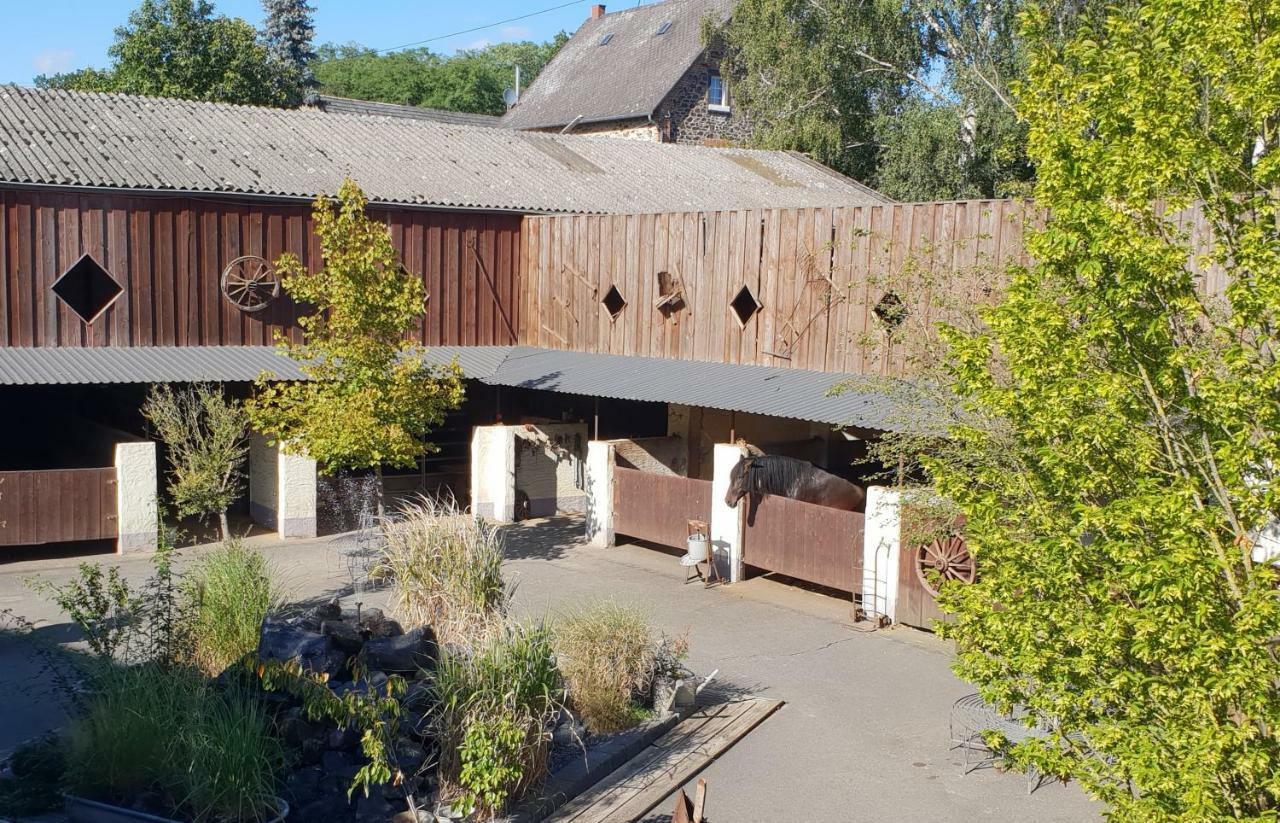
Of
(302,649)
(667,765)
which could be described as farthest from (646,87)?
(667,765)

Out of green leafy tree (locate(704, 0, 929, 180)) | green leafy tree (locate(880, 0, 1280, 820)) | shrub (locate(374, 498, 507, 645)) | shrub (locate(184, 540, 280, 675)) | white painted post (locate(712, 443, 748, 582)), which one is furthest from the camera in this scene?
green leafy tree (locate(704, 0, 929, 180))

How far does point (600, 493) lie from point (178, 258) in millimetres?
7750

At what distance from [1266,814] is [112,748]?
7201 millimetres

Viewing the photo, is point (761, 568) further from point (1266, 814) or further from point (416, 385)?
point (1266, 814)

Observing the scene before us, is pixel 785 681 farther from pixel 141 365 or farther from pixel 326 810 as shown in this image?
pixel 141 365

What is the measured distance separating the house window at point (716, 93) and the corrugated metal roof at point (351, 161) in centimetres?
972

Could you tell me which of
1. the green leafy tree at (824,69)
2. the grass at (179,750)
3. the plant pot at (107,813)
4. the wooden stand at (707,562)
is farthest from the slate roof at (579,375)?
the green leafy tree at (824,69)

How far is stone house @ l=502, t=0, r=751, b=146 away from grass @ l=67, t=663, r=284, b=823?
30.3 m

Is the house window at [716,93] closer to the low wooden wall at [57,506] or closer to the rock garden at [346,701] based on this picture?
the low wooden wall at [57,506]

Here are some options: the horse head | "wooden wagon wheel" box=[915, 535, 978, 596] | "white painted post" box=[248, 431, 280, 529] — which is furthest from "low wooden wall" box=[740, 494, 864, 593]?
"white painted post" box=[248, 431, 280, 529]

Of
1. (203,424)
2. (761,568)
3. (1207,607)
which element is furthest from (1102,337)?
(203,424)

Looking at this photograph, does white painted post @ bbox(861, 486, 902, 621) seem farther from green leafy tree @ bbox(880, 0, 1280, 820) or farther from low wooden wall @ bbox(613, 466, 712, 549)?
green leafy tree @ bbox(880, 0, 1280, 820)

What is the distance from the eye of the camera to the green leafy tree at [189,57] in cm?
3562

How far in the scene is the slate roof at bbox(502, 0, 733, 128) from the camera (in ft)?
123
